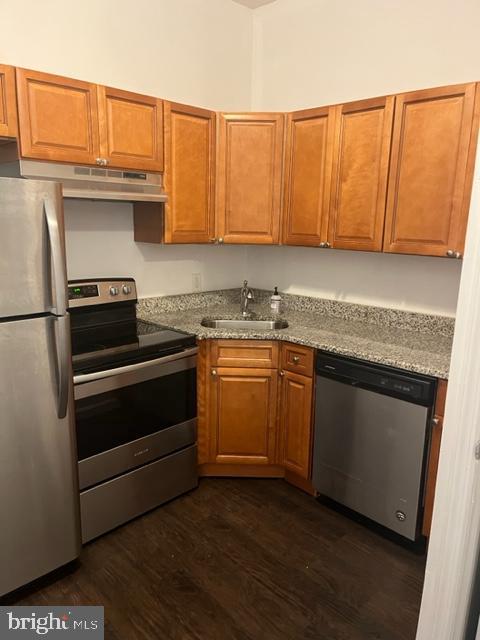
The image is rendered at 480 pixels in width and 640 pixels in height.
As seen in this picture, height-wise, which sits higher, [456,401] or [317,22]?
[317,22]

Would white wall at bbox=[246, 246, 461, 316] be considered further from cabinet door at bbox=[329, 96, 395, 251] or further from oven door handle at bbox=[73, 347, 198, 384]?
oven door handle at bbox=[73, 347, 198, 384]

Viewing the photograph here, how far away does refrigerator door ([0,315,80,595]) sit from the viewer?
5.73 feet

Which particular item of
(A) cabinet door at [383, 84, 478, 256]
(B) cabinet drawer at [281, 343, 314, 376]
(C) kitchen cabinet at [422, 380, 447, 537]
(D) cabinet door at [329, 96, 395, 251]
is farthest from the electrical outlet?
(C) kitchen cabinet at [422, 380, 447, 537]

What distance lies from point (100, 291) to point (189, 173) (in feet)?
2.84

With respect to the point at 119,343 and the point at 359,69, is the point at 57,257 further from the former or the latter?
the point at 359,69

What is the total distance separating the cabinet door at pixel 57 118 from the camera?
6.66 feet

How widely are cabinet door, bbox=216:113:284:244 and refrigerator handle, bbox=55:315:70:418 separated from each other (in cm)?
138

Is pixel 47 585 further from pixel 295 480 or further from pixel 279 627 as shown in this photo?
pixel 295 480

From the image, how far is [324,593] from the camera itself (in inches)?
77.6

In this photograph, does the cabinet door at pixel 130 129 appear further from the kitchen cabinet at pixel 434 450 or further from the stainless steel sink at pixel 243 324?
the kitchen cabinet at pixel 434 450

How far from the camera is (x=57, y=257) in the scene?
1.75 metres

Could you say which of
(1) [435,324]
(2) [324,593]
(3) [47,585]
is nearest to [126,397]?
(3) [47,585]

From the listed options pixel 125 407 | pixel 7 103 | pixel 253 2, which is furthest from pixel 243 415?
pixel 253 2

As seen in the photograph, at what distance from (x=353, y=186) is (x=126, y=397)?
1.63m
